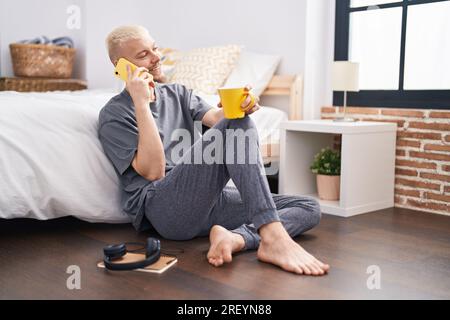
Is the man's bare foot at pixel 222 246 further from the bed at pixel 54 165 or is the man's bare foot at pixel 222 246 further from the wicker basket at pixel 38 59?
the wicker basket at pixel 38 59

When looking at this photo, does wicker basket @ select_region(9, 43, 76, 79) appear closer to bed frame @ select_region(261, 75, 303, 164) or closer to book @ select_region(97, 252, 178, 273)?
bed frame @ select_region(261, 75, 303, 164)

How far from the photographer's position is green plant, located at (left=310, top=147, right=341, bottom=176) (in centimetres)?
278

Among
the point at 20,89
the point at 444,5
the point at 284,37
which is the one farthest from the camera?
the point at 20,89

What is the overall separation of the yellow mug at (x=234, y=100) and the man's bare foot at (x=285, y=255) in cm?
37

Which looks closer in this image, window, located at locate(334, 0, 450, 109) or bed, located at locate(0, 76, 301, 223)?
bed, located at locate(0, 76, 301, 223)

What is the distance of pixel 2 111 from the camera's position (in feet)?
6.50

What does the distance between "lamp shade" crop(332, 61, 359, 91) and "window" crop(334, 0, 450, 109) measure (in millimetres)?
300

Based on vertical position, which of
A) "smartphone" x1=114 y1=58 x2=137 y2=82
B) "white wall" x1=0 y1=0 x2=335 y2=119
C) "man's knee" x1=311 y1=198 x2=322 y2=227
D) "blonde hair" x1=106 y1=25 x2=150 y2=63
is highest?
"white wall" x1=0 y1=0 x2=335 y2=119

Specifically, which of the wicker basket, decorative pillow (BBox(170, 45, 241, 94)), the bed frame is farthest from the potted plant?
the wicker basket

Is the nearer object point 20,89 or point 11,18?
point 20,89

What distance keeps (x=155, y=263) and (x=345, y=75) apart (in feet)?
5.25
